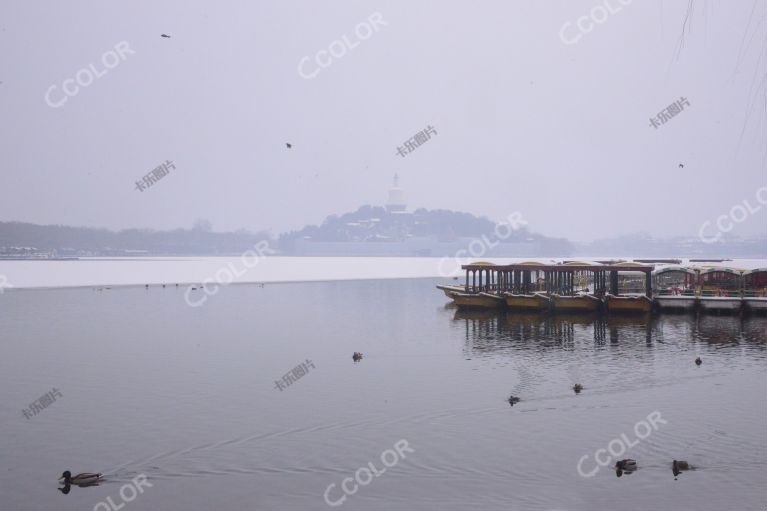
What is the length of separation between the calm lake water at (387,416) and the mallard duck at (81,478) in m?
0.31

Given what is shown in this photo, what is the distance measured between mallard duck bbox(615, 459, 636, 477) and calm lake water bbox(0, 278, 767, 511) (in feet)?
0.93

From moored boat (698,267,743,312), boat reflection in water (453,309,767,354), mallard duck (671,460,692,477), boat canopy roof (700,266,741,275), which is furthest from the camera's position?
boat canopy roof (700,266,741,275)

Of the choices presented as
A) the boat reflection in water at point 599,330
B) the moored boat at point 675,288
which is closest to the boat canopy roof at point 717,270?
the moored boat at point 675,288

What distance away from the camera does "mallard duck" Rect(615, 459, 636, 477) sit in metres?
17.7

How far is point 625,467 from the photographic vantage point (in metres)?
17.8

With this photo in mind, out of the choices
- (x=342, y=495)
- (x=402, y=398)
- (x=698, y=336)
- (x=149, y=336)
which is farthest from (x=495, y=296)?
(x=342, y=495)

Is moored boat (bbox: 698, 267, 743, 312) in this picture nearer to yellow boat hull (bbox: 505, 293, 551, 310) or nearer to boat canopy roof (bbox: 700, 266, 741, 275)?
boat canopy roof (bbox: 700, 266, 741, 275)

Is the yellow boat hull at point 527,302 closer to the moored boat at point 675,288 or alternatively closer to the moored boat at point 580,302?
the moored boat at point 580,302

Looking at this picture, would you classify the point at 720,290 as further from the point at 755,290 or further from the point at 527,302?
the point at 527,302

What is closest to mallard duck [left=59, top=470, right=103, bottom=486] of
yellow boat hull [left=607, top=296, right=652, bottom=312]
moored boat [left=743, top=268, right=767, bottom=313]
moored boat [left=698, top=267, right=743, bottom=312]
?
yellow boat hull [left=607, top=296, right=652, bottom=312]

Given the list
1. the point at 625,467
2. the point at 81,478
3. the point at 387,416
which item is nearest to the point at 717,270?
the point at 387,416

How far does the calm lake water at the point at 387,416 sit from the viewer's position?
1666cm

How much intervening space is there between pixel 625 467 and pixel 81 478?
1218cm

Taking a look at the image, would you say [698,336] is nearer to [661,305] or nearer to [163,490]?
[661,305]
